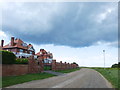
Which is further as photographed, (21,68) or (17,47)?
(17,47)

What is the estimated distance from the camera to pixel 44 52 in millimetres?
76500

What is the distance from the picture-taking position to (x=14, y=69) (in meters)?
19.4

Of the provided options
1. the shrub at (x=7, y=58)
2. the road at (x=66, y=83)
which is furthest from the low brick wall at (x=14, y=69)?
the road at (x=66, y=83)

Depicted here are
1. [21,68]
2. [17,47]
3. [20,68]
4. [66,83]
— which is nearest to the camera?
[66,83]

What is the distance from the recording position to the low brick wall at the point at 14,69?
17.5 m

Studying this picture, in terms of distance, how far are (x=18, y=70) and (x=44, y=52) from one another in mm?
56221

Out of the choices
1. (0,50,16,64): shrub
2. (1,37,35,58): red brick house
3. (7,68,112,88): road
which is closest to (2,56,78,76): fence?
(0,50,16,64): shrub

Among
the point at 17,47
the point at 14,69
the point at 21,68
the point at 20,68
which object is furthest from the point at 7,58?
the point at 17,47

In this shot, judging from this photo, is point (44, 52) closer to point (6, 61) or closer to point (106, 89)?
point (6, 61)

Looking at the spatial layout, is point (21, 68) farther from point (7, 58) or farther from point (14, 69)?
point (7, 58)

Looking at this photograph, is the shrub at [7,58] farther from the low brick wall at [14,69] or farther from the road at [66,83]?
the road at [66,83]

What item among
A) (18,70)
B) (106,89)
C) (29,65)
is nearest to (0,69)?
(18,70)

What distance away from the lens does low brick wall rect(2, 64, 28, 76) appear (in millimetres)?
17522

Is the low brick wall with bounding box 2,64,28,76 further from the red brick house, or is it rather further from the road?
the red brick house
